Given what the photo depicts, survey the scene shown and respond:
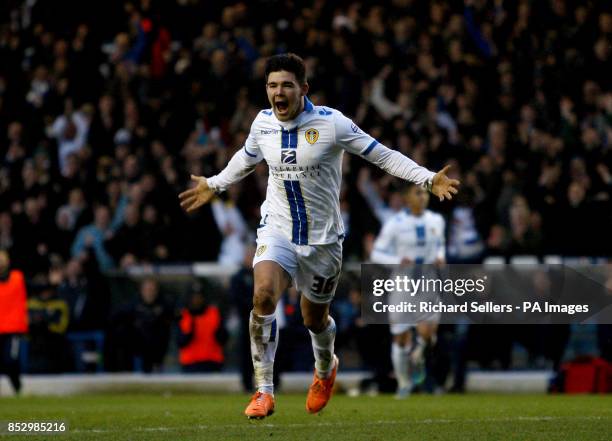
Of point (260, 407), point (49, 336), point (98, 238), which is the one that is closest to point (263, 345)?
point (260, 407)

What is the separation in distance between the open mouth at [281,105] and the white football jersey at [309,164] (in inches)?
6.5

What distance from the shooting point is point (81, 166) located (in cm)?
1998

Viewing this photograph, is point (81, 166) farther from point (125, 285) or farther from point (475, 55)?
point (475, 55)

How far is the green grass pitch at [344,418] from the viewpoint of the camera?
31.5 feet

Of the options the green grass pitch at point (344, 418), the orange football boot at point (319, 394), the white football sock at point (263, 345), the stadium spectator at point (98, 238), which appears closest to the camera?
the green grass pitch at point (344, 418)

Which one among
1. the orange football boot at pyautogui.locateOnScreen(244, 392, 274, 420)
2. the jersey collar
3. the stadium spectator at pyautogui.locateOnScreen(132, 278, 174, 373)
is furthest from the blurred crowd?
the orange football boot at pyautogui.locateOnScreen(244, 392, 274, 420)

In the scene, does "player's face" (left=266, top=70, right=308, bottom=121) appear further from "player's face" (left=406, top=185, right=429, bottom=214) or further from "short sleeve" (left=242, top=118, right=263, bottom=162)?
"player's face" (left=406, top=185, right=429, bottom=214)

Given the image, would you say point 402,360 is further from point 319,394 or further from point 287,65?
point 287,65

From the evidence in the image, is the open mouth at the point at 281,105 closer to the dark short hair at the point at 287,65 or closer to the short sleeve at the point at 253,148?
the dark short hair at the point at 287,65

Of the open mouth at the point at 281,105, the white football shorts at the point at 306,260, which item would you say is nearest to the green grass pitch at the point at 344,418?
the white football shorts at the point at 306,260

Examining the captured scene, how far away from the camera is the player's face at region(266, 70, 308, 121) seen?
31.8 feet

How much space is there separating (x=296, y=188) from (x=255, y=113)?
10727 millimetres

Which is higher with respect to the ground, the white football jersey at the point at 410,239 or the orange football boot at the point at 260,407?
the white football jersey at the point at 410,239

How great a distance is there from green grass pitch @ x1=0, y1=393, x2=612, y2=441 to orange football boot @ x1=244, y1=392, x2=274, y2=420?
171mm
